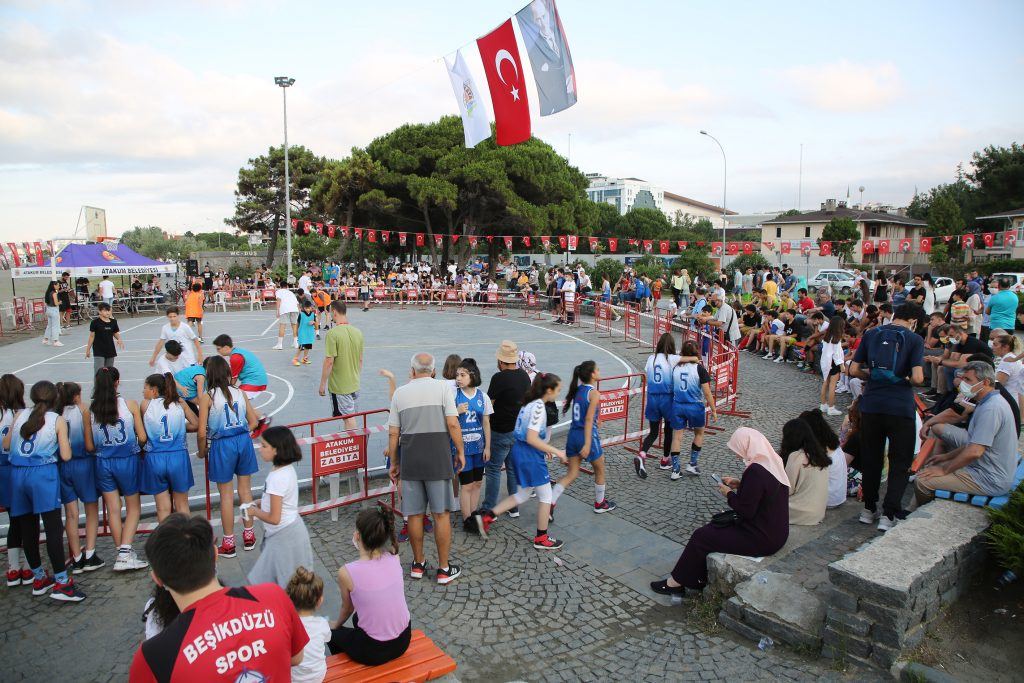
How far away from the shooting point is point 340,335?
326 inches

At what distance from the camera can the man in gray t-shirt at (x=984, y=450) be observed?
532 centimetres

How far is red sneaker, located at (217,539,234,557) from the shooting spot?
5.72 metres

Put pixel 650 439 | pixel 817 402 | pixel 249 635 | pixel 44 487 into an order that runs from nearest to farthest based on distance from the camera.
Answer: pixel 249 635 → pixel 44 487 → pixel 650 439 → pixel 817 402

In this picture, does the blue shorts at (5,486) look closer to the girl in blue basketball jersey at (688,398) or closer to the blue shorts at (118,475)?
the blue shorts at (118,475)

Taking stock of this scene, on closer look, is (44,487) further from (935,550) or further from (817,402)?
(817,402)

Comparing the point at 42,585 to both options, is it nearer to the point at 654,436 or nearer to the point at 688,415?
the point at 654,436

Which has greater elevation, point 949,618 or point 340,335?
point 340,335

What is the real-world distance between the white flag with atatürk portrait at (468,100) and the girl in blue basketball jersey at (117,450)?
26.9 feet

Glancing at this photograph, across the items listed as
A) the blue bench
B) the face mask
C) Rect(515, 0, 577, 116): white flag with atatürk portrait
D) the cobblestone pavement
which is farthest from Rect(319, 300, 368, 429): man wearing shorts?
the face mask

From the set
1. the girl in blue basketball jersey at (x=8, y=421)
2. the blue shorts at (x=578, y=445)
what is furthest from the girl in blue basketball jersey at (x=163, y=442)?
the blue shorts at (x=578, y=445)

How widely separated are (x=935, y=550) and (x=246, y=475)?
5.64 metres

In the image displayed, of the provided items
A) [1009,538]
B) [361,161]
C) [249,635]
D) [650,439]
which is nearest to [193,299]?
[650,439]

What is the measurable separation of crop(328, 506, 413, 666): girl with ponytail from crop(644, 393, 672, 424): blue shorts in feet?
15.8

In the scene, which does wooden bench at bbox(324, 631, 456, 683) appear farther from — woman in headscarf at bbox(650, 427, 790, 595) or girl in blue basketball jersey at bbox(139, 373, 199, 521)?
girl in blue basketball jersey at bbox(139, 373, 199, 521)
